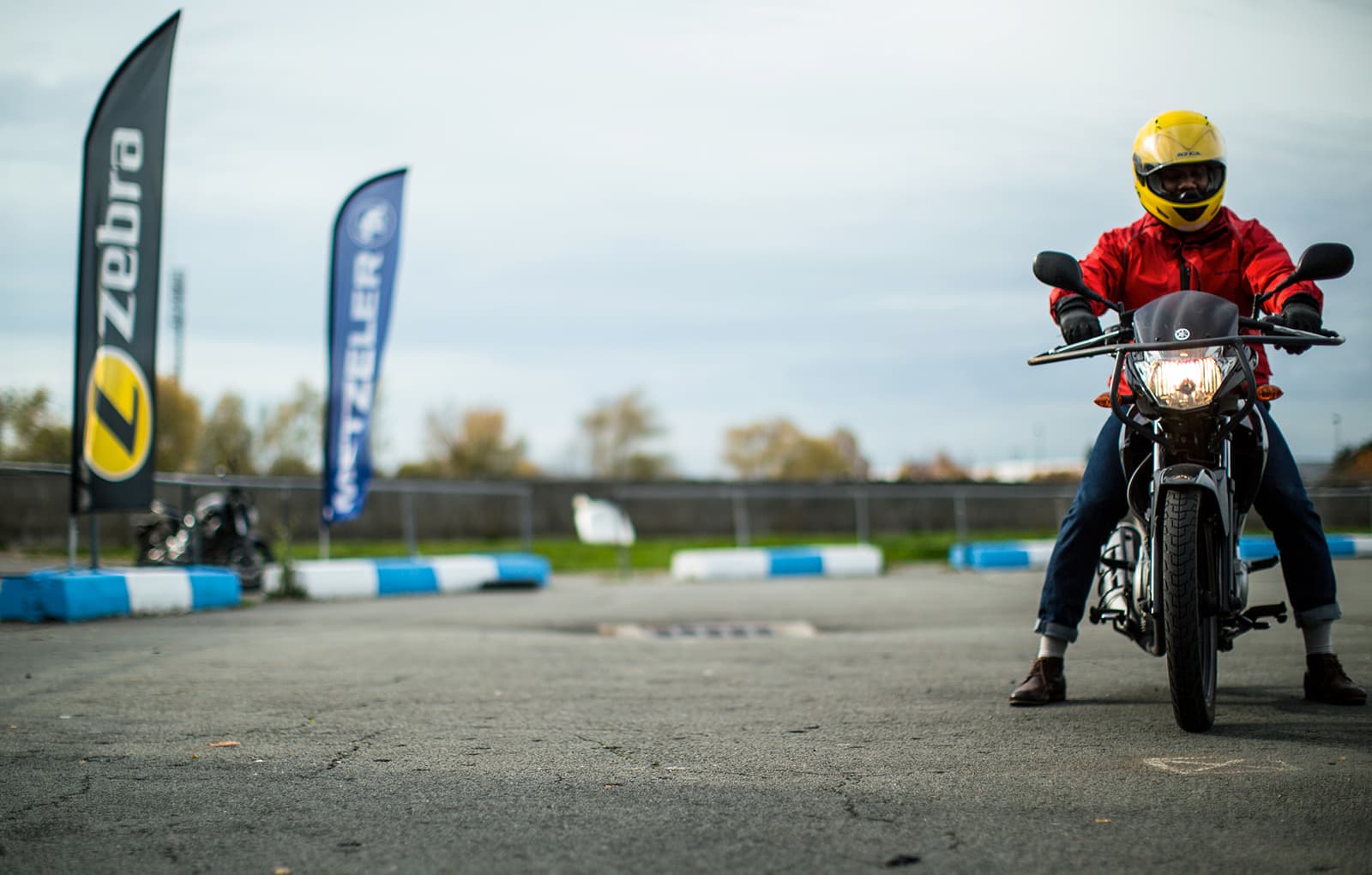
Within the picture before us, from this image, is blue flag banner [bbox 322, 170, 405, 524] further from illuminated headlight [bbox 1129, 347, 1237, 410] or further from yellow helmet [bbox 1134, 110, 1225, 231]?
illuminated headlight [bbox 1129, 347, 1237, 410]

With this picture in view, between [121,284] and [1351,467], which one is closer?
[121,284]

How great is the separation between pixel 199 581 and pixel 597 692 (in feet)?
23.4

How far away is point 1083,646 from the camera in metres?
7.41

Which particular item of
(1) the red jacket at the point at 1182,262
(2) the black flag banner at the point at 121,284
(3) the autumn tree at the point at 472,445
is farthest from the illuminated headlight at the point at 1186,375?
(3) the autumn tree at the point at 472,445

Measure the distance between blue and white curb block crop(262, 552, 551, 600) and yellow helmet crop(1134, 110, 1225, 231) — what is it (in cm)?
1185

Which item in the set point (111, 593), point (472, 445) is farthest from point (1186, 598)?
Answer: point (472, 445)

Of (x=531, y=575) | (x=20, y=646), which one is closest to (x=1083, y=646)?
(x=20, y=646)

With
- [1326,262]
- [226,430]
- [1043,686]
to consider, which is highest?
[226,430]

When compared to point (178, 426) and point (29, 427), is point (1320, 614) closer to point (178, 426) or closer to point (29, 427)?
point (29, 427)

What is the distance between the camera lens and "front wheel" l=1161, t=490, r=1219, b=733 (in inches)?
162

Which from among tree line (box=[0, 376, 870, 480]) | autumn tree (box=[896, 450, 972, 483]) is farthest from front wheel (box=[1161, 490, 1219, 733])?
autumn tree (box=[896, 450, 972, 483])

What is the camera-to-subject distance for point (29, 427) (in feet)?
96.1

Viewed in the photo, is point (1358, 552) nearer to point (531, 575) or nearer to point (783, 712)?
point (531, 575)

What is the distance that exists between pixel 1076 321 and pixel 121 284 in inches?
331
